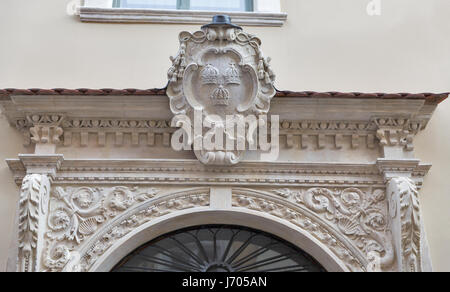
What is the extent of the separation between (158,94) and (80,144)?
907mm

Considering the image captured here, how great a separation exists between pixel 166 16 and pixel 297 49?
1456mm

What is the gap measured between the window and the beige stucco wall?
398mm

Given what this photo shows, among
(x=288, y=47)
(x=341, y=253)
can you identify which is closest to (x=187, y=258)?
(x=341, y=253)

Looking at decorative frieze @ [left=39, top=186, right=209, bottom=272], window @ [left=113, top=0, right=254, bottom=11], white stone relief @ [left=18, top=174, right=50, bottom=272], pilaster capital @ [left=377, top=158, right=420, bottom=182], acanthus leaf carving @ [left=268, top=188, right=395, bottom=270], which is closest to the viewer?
white stone relief @ [left=18, top=174, right=50, bottom=272]

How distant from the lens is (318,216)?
7.35 metres

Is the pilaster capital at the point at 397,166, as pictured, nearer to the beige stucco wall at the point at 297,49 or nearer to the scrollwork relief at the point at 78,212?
the beige stucco wall at the point at 297,49

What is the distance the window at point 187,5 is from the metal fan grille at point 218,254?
263 cm

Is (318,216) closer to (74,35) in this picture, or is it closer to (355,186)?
(355,186)

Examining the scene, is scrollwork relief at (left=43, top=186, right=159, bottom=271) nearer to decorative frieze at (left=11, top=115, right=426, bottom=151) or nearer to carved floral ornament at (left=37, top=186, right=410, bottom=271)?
carved floral ornament at (left=37, top=186, right=410, bottom=271)

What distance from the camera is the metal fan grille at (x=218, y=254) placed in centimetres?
740

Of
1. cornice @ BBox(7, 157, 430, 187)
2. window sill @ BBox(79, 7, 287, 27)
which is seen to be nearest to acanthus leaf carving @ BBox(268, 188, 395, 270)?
cornice @ BBox(7, 157, 430, 187)

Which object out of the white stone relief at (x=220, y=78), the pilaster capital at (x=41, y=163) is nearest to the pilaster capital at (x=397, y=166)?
the white stone relief at (x=220, y=78)

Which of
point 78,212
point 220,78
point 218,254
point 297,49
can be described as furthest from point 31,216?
point 297,49

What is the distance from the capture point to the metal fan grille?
7398mm
